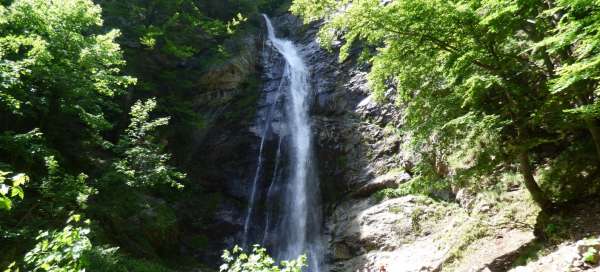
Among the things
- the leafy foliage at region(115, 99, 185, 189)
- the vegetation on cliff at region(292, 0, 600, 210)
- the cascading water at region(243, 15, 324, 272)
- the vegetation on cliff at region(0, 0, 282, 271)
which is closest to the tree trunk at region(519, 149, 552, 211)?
the vegetation on cliff at region(292, 0, 600, 210)

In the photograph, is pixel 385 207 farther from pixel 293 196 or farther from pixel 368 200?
pixel 293 196

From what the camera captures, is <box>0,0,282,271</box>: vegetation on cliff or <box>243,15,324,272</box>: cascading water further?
<box>243,15,324,272</box>: cascading water

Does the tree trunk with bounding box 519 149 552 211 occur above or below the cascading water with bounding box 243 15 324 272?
below

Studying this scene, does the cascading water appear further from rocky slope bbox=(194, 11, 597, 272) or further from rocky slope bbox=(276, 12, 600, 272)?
rocky slope bbox=(276, 12, 600, 272)

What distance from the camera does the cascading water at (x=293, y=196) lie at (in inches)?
555

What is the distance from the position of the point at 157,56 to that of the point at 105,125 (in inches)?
351

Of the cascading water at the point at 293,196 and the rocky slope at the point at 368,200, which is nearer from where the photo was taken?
the rocky slope at the point at 368,200

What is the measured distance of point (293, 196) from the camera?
51.4 feet

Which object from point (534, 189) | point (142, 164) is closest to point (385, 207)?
point (534, 189)

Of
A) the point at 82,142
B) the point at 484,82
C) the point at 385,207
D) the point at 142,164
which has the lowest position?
the point at 385,207

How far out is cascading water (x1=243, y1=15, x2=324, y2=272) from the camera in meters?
14.1

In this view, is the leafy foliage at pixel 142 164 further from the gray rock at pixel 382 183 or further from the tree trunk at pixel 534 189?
the tree trunk at pixel 534 189

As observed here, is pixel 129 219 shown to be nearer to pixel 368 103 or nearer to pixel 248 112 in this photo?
pixel 248 112

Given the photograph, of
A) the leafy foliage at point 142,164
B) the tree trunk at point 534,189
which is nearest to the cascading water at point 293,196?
the leafy foliage at point 142,164
